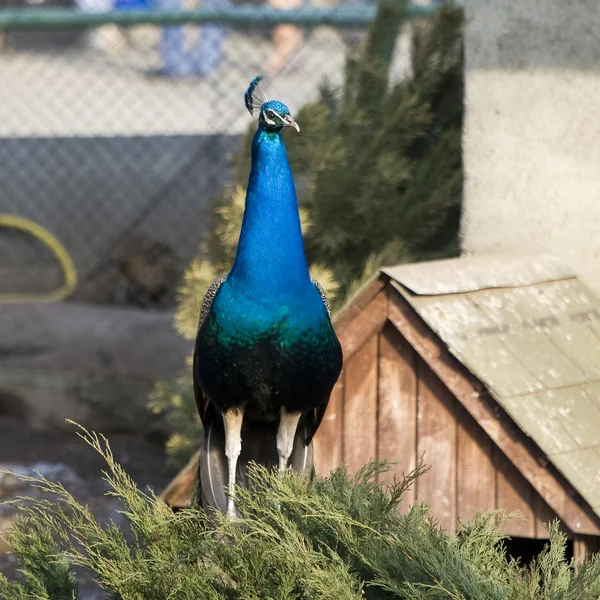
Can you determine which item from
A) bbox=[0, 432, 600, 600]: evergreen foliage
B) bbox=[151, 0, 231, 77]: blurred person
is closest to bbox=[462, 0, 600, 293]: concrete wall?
bbox=[0, 432, 600, 600]: evergreen foliage

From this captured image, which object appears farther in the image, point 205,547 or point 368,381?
point 368,381

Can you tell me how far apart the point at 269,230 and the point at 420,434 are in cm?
89

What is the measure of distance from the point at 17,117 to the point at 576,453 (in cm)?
681

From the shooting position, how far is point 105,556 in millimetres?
2855

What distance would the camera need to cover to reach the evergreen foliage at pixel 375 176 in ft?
15.9

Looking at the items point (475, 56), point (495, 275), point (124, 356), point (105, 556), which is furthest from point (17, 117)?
point (105, 556)

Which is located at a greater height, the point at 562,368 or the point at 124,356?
the point at 124,356

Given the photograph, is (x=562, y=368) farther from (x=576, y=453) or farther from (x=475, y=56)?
(x=475, y=56)

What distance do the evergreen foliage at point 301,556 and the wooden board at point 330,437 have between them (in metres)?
0.83

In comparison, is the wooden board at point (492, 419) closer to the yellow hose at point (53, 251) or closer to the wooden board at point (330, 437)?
the wooden board at point (330, 437)

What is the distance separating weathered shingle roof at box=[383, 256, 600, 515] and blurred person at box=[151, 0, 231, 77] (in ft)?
18.5

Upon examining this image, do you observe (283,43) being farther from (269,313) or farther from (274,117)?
(269,313)

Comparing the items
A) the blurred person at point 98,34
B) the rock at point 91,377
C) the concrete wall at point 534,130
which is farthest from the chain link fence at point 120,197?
the concrete wall at point 534,130

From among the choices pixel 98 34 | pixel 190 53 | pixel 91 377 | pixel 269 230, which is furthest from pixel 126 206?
pixel 98 34
